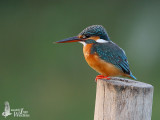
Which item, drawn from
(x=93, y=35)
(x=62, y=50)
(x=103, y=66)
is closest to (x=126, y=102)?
(x=103, y=66)

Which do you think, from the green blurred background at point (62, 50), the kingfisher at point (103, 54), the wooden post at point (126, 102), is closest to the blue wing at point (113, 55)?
the kingfisher at point (103, 54)

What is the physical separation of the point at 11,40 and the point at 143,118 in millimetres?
6479

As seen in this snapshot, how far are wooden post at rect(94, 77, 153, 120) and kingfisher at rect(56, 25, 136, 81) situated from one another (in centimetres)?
49

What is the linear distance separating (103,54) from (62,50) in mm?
4831

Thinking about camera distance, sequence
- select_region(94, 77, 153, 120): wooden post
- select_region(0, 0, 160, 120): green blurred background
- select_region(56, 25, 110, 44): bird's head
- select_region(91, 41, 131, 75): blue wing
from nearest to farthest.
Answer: select_region(94, 77, 153, 120): wooden post → select_region(91, 41, 131, 75): blue wing → select_region(56, 25, 110, 44): bird's head → select_region(0, 0, 160, 120): green blurred background

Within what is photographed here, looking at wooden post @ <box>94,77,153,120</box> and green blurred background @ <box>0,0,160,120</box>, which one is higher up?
green blurred background @ <box>0,0,160,120</box>

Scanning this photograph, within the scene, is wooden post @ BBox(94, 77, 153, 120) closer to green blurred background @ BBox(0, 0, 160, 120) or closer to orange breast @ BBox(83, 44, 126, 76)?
orange breast @ BBox(83, 44, 126, 76)

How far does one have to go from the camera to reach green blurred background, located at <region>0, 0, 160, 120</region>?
695 centimetres

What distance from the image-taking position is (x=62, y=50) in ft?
27.1

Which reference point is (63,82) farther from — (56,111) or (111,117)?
(111,117)

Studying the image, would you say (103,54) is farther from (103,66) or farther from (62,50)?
(62,50)

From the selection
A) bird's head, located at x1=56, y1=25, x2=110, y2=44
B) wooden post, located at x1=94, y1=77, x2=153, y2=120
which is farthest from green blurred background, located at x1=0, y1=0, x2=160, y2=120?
wooden post, located at x1=94, y1=77, x2=153, y2=120

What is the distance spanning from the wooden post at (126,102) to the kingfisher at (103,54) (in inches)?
19.1

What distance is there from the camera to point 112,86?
291 centimetres
